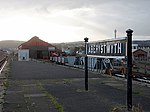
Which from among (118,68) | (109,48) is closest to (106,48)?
(109,48)

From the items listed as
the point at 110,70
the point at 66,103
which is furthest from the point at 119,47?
the point at 110,70

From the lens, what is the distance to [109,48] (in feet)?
43.7

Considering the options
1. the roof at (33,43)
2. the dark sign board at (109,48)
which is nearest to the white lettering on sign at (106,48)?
the dark sign board at (109,48)

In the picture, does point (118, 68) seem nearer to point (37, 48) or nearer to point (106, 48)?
point (106, 48)

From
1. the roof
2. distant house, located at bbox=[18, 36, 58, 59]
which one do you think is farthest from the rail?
the roof

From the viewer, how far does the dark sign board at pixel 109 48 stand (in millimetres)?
11570

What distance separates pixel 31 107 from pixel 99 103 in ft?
8.16

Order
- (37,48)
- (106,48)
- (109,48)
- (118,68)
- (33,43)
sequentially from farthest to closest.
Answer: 1. (33,43)
2. (37,48)
3. (118,68)
4. (106,48)
5. (109,48)

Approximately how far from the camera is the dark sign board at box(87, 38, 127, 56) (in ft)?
38.0

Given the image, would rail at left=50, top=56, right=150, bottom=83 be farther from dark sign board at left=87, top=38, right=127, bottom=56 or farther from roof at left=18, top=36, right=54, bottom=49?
roof at left=18, top=36, right=54, bottom=49

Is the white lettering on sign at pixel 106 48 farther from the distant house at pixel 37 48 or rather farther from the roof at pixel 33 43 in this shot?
the roof at pixel 33 43

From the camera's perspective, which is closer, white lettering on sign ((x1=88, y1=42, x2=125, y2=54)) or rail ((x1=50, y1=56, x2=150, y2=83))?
white lettering on sign ((x1=88, y1=42, x2=125, y2=54))

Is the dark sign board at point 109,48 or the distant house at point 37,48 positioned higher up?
the distant house at point 37,48

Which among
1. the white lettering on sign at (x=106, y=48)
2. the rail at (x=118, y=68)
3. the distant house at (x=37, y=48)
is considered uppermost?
the distant house at (x=37, y=48)
